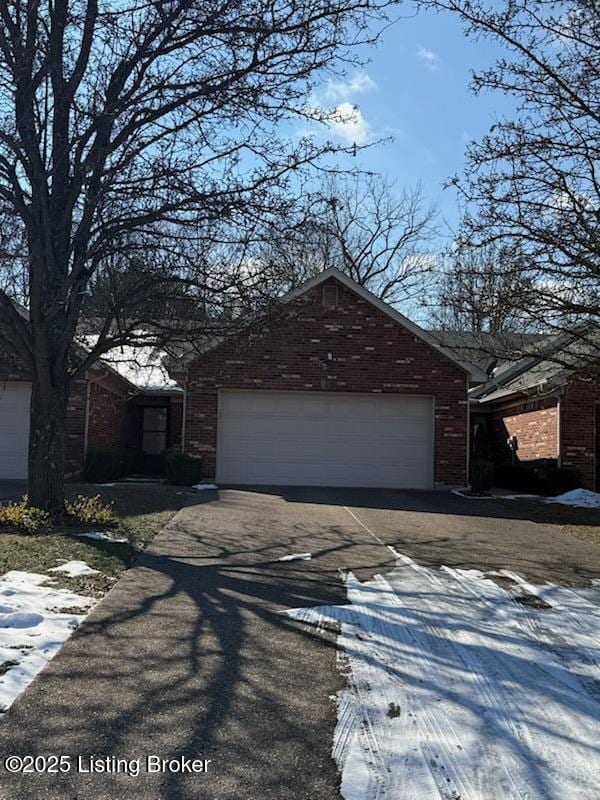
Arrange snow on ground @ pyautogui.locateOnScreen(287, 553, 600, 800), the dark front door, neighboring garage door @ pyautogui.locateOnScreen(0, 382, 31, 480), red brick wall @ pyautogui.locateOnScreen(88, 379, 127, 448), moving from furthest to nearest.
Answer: the dark front door → red brick wall @ pyautogui.locateOnScreen(88, 379, 127, 448) → neighboring garage door @ pyautogui.locateOnScreen(0, 382, 31, 480) → snow on ground @ pyautogui.locateOnScreen(287, 553, 600, 800)

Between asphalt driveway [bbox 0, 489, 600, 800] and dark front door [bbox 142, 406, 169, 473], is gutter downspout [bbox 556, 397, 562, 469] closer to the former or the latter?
asphalt driveway [bbox 0, 489, 600, 800]

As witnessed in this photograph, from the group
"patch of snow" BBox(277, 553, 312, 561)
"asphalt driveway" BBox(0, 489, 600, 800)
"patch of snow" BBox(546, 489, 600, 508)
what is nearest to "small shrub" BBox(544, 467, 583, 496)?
"patch of snow" BBox(546, 489, 600, 508)

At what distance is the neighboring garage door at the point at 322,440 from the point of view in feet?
57.5

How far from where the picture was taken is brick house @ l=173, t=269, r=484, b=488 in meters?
17.5

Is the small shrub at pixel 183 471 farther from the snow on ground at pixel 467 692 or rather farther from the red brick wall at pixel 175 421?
the snow on ground at pixel 467 692

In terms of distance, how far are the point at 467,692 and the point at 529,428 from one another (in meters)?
16.2

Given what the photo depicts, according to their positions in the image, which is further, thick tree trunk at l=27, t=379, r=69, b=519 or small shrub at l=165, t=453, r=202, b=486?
small shrub at l=165, t=453, r=202, b=486

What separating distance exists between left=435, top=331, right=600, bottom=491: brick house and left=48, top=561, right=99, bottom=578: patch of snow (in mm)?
10994

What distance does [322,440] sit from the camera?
17672 millimetres

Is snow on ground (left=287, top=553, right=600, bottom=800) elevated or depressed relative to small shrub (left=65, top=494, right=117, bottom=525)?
depressed

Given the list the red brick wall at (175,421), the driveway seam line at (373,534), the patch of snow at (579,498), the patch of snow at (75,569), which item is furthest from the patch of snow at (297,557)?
the red brick wall at (175,421)

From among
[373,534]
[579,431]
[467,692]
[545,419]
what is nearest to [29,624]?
[467,692]

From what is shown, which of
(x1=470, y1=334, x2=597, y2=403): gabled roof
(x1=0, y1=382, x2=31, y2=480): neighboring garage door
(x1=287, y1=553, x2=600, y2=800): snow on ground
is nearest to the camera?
(x1=287, y1=553, x2=600, y2=800): snow on ground

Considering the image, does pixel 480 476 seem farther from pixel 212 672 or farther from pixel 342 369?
pixel 212 672
